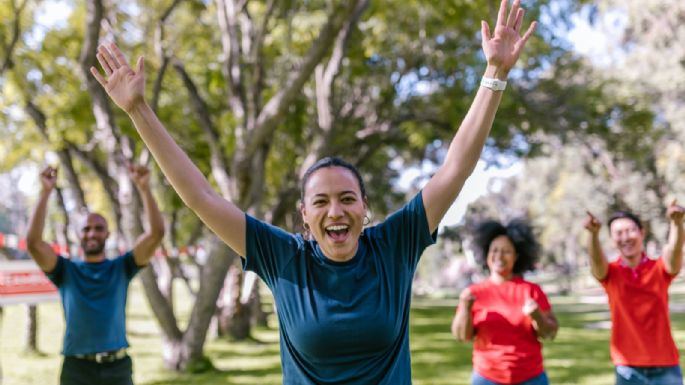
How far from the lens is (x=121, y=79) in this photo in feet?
6.73

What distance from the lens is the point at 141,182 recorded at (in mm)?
4043

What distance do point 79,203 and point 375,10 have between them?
579cm

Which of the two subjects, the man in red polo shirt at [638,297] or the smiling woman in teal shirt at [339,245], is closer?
the smiling woman in teal shirt at [339,245]

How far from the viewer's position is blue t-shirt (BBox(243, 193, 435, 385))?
6.23 ft

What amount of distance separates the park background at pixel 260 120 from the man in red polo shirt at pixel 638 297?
2.85 ft

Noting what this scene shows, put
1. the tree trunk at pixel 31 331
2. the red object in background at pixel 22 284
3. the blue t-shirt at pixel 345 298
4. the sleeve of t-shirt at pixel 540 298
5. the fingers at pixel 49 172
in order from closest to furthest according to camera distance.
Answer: the blue t-shirt at pixel 345 298 < the sleeve of t-shirt at pixel 540 298 < the fingers at pixel 49 172 < the red object in background at pixel 22 284 < the tree trunk at pixel 31 331

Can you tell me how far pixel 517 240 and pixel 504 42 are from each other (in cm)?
265

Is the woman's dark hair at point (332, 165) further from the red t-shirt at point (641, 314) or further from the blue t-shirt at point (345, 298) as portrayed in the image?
the red t-shirt at point (641, 314)

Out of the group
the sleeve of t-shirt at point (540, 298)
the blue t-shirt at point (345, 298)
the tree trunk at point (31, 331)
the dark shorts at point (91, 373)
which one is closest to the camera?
the blue t-shirt at point (345, 298)

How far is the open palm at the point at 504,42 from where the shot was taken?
208cm

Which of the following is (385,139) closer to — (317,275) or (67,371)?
(67,371)

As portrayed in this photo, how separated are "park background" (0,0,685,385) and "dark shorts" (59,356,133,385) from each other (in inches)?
94.6

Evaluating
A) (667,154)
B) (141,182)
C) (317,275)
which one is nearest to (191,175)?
(317,275)

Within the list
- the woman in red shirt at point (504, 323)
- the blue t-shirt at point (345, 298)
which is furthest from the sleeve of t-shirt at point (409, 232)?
the woman in red shirt at point (504, 323)
